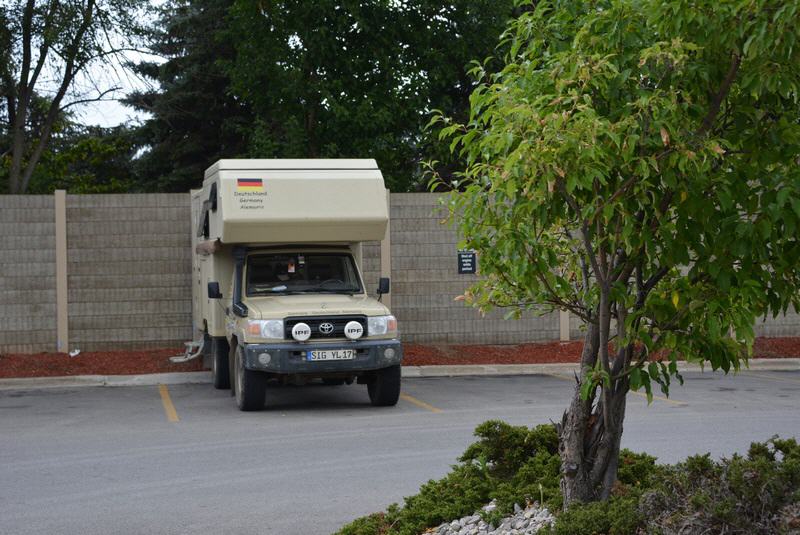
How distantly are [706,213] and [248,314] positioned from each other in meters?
8.83

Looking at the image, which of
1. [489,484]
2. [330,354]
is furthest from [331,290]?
[489,484]

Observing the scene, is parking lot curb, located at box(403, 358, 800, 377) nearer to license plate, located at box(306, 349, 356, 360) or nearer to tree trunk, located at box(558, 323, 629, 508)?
license plate, located at box(306, 349, 356, 360)

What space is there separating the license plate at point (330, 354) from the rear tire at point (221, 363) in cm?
277

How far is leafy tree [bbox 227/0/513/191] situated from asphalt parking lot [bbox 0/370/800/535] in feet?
26.3

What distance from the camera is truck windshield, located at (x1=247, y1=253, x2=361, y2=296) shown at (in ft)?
45.3

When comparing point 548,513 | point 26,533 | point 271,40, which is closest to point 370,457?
point 26,533

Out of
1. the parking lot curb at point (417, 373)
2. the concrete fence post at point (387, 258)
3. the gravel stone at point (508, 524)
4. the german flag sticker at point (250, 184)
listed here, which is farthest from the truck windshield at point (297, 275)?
the gravel stone at point (508, 524)

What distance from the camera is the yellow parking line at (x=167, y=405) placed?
12.6 m

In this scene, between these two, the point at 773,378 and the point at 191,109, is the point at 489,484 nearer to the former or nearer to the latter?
the point at 773,378

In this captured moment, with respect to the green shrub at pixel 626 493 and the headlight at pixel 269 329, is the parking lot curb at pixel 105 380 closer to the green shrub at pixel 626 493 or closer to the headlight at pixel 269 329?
the headlight at pixel 269 329

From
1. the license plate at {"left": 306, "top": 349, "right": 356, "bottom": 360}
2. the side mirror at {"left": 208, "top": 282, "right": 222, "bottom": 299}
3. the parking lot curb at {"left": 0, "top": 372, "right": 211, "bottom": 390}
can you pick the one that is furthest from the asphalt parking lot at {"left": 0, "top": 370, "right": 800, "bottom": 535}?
the side mirror at {"left": 208, "top": 282, "right": 222, "bottom": 299}

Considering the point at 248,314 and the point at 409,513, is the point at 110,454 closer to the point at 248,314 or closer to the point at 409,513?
the point at 248,314

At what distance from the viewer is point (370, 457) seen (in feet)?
32.2

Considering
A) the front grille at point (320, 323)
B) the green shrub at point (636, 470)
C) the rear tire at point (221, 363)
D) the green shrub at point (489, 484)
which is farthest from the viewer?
the rear tire at point (221, 363)
